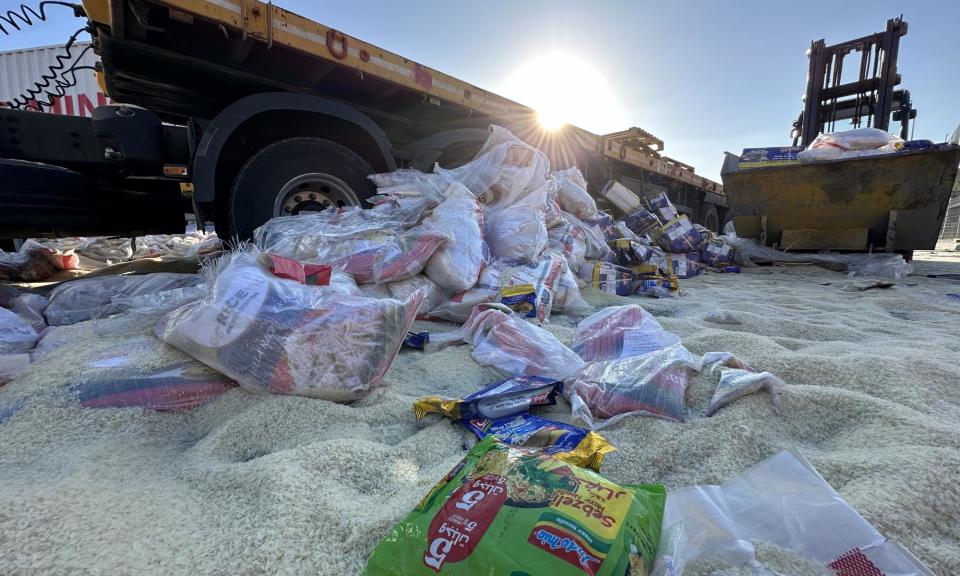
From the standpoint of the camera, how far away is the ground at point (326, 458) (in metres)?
0.62

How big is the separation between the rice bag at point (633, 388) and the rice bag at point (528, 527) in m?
0.49

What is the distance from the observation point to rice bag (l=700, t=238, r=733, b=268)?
184 inches

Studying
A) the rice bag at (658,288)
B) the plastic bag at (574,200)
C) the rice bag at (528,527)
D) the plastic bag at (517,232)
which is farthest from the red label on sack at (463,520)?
the plastic bag at (574,200)

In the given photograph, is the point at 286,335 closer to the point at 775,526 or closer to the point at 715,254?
the point at 775,526

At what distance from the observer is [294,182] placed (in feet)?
8.26

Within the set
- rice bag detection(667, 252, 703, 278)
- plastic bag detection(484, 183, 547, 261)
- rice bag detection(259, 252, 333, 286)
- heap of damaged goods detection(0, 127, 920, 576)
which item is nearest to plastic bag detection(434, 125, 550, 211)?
plastic bag detection(484, 183, 547, 261)

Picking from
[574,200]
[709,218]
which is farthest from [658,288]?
[709,218]

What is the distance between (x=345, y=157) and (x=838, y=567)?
2.81 m

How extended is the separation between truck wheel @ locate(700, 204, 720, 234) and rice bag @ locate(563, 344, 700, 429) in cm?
802

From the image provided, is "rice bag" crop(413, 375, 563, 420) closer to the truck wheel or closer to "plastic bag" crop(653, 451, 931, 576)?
"plastic bag" crop(653, 451, 931, 576)

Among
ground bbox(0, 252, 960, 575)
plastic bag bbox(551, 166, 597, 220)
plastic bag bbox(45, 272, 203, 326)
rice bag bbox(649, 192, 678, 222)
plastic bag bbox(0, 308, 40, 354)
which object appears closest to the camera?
ground bbox(0, 252, 960, 575)

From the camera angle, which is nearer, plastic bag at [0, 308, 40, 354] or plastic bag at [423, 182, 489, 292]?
plastic bag at [0, 308, 40, 354]

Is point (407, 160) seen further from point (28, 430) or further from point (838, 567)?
point (838, 567)

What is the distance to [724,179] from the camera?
4.94 m
